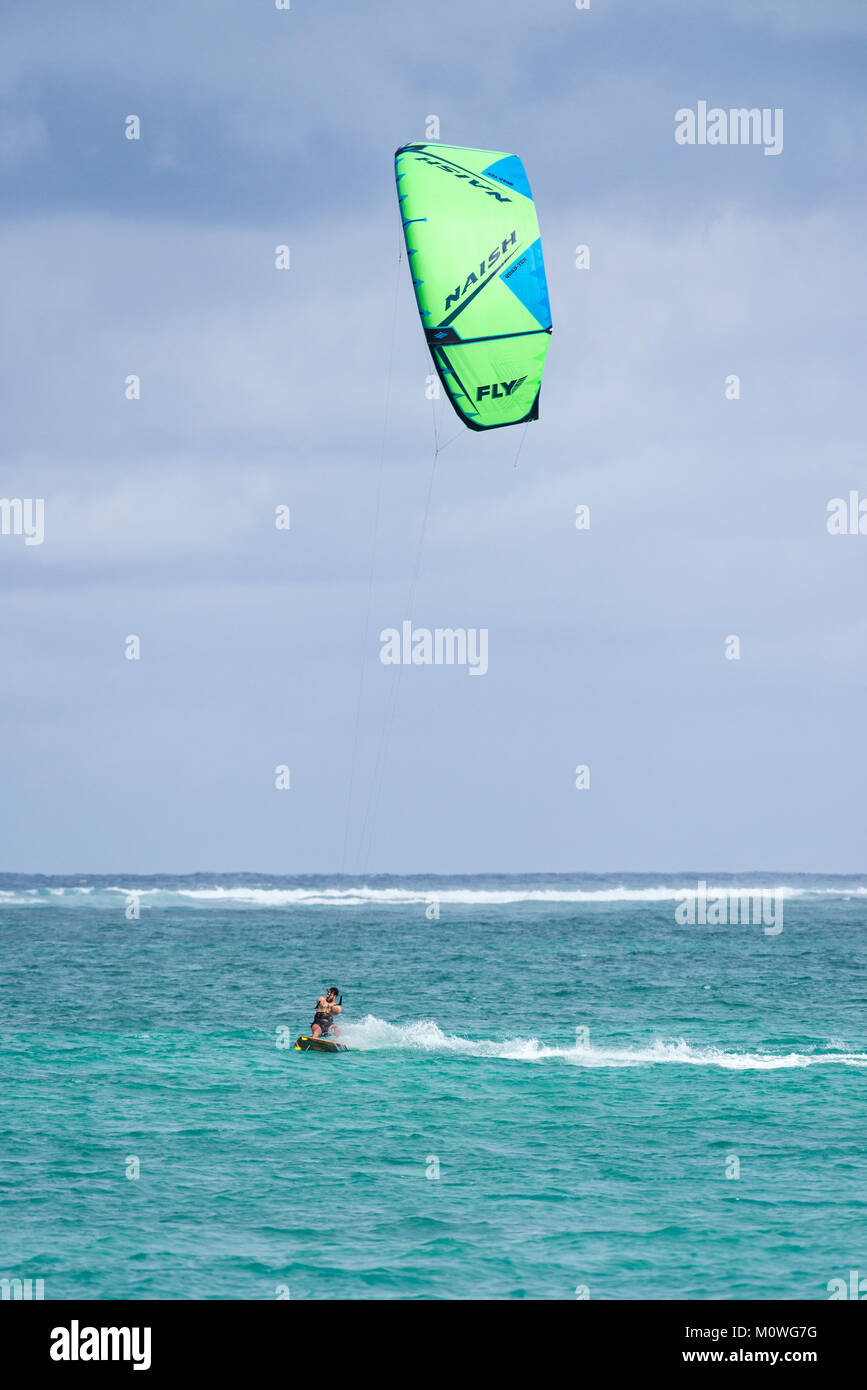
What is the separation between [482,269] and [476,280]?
10.5 inches

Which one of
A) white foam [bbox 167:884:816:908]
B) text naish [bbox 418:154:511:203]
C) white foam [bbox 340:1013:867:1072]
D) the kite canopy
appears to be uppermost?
text naish [bbox 418:154:511:203]

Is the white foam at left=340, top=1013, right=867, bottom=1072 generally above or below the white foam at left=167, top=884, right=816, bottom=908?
above

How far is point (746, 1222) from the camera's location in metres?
17.4

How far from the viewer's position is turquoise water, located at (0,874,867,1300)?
15.7 metres

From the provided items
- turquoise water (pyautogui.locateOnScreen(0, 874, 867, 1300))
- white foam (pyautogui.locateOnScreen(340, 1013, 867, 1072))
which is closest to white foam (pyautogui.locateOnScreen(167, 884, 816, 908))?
turquoise water (pyautogui.locateOnScreen(0, 874, 867, 1300))

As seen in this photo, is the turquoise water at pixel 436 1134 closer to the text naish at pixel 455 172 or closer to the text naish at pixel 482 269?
the text naish at pixel 482 269

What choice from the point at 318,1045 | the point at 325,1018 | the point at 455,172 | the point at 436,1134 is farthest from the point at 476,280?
the point at 318,1045

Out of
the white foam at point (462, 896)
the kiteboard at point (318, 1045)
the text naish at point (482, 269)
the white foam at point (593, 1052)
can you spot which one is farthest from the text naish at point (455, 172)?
the white foam at point (462, 896)

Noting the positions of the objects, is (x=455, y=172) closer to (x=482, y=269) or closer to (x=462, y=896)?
(x=482, y=269)

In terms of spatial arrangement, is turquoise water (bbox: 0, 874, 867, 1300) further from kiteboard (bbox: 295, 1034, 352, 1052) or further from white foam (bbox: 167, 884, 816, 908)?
white foam (bbox: 167, 884, 816, 908)

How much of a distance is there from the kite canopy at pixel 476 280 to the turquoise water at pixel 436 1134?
12475 mm

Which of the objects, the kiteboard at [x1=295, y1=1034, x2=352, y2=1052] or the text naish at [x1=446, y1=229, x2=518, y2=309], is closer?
the text naish at [x1=446, y1=229, x2=518, y2=309]

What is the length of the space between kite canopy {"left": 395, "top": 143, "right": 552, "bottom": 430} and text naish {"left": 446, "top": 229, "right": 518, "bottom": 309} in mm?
18
